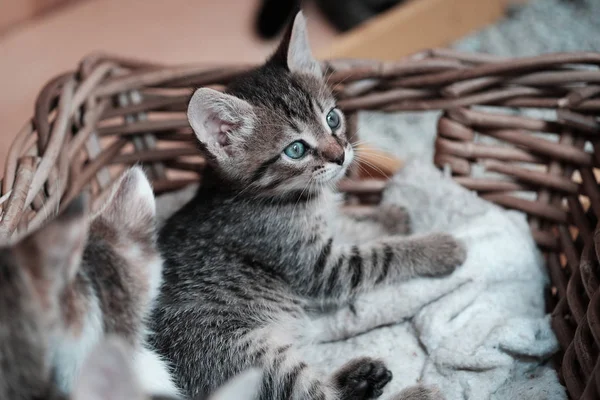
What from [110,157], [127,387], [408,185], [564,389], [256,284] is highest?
[127,387]

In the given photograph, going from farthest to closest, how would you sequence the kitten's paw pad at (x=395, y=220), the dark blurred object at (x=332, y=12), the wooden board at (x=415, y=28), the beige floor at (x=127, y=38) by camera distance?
the dark blurred object at (x=332, y=12), the beige floor at (x=127, y=38), the wooden board at (x=415, y=28), the kitten's paw pad at (x=395, y=220)

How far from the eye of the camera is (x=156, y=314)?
127 cm

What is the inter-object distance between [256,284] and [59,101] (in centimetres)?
65

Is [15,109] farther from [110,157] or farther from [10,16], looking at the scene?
[110,157]

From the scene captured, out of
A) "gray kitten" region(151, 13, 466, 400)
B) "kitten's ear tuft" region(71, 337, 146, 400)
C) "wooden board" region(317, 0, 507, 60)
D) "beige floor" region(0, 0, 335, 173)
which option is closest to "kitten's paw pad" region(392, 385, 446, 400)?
"gray kitten" region(151, 13, 466, 400)

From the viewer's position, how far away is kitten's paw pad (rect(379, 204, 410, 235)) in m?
1.67

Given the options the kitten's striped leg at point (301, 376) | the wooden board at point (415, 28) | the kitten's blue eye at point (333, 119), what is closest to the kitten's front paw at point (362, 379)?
the kitten's striped leg at point (301, 376)

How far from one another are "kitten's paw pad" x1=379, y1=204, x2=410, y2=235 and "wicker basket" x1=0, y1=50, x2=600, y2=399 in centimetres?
12

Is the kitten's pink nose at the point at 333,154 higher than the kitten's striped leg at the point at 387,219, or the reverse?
the kitten's pink nose at the point at 333,154

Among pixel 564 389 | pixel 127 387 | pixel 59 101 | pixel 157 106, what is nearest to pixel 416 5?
pixel 157 106

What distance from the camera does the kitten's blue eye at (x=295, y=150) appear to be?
1374 millimetres

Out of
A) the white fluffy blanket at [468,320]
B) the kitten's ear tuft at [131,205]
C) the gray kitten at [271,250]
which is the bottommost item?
the white fluffy blanket at [468,320]

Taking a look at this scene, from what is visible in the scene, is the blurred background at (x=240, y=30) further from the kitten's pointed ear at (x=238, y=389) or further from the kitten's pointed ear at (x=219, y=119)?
the kitten's pointed ear at (x=238, y=389)

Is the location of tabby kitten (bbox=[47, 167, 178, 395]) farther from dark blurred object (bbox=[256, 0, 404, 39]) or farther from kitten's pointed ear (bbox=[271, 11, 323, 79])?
dark blurred object (bbox=[256, 0, 404, 39])
